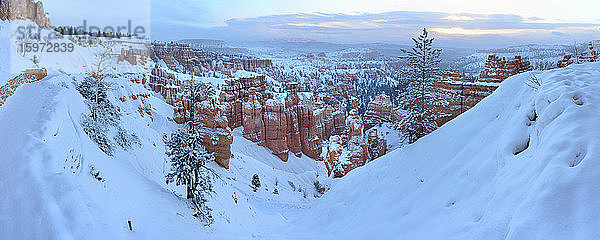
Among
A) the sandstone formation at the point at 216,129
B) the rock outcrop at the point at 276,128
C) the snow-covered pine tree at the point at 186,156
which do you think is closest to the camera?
the snow-covered pine tree at the point at 186,156

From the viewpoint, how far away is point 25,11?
46906 mm

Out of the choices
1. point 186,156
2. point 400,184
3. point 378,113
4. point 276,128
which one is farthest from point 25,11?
point 400,184

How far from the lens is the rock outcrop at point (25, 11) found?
41122 mm

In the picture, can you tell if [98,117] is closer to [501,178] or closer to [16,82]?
[16,82]

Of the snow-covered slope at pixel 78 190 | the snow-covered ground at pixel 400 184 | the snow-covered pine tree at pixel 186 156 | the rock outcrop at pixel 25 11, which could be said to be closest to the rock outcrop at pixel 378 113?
the snow-covered slope at pixel 78 190

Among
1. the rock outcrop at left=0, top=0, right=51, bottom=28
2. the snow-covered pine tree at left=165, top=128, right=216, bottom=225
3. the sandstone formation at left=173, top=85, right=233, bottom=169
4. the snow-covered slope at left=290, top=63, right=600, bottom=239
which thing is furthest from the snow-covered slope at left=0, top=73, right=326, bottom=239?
the rock outcrop at left=0, top=0, right=51, bottom=28

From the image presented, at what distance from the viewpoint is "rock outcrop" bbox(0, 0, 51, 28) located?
4112 centimetres

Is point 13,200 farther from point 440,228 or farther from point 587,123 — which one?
point 587,123

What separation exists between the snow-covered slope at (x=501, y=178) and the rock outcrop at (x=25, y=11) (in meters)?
46.9

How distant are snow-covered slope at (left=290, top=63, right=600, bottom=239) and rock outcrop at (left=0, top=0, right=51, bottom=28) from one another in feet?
154

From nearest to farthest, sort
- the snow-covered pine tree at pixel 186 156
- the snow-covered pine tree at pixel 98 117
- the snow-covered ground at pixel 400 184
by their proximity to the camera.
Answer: the snow-covered ground at pixel 400 184, the snow-covered pine tree at pixel 186 156, the snow-covered pine tree at pixel 98 117

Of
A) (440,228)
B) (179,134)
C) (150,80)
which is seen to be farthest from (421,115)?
(150,80)

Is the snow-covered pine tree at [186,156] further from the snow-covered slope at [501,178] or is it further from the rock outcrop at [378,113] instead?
the rock outcrop at [378,113]

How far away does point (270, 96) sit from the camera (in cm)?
5559
